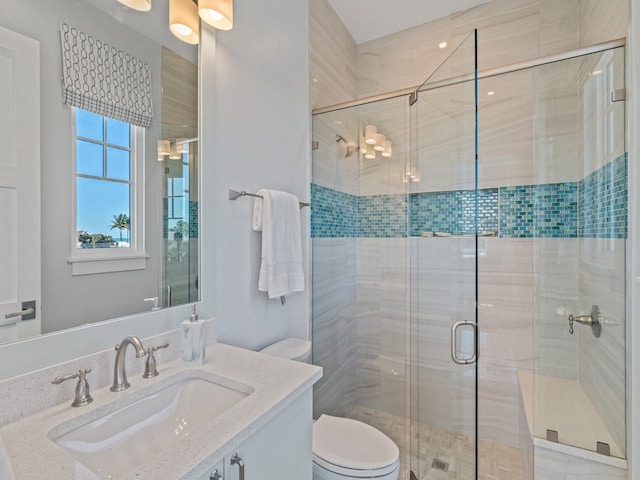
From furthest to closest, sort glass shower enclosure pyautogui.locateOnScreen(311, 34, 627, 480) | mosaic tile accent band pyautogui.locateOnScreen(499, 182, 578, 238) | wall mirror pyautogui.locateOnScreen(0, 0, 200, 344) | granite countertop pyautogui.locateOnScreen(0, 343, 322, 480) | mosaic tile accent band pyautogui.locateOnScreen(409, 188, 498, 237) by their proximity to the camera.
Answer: mosaic tile accent band pyautogui.locateOnScreen(499, 182, 578, 238) < mosaic tile accent band pyautogui.locateOnScreen(409, 188, 498, 237) < glass shower enclosure pyautogui.locateOnScreen(311, 34, 627, 480) < wall mirror pyautogui.locateOnScreen(0, 0, 200, 344) < granite countertop pyautogui.locateOnScreen(0, 343, 322, 480)

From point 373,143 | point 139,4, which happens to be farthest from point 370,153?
point 139,4

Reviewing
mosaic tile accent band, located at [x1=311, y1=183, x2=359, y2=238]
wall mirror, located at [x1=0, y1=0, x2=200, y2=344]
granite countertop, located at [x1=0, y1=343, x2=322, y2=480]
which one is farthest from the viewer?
mosaic tile accent band, located at [x1=311, y1=183, x2=359, y2=238]

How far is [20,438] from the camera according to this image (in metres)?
0.70

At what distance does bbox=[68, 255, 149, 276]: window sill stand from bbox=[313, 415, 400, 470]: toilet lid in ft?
3.67

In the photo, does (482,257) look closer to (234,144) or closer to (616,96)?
(616,96)

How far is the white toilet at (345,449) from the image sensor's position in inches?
52.4

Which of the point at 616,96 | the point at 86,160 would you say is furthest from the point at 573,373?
the point at 86,160

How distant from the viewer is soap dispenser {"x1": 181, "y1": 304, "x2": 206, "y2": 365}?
3.57 feet

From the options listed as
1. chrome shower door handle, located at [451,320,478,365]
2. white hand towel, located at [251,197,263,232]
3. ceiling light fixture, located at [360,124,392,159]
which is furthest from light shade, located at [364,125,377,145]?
chrome shower door handle, located at [451,320,478,365]

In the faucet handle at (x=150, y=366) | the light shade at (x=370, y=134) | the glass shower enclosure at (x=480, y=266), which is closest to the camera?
the faucet handle at (x=150, y=366)

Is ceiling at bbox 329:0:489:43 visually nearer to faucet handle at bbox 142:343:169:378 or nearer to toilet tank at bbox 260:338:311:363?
toilet tank at bbox 260:338:311:363

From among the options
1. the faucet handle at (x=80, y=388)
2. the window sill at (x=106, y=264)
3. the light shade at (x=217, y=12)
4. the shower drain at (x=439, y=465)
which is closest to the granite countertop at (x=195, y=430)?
the faucet handle at (x=80, y=388)

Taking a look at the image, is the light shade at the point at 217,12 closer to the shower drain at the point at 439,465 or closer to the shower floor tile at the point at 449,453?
the shower floor tile at the point at 449,453

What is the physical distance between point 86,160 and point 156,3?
65 cm
